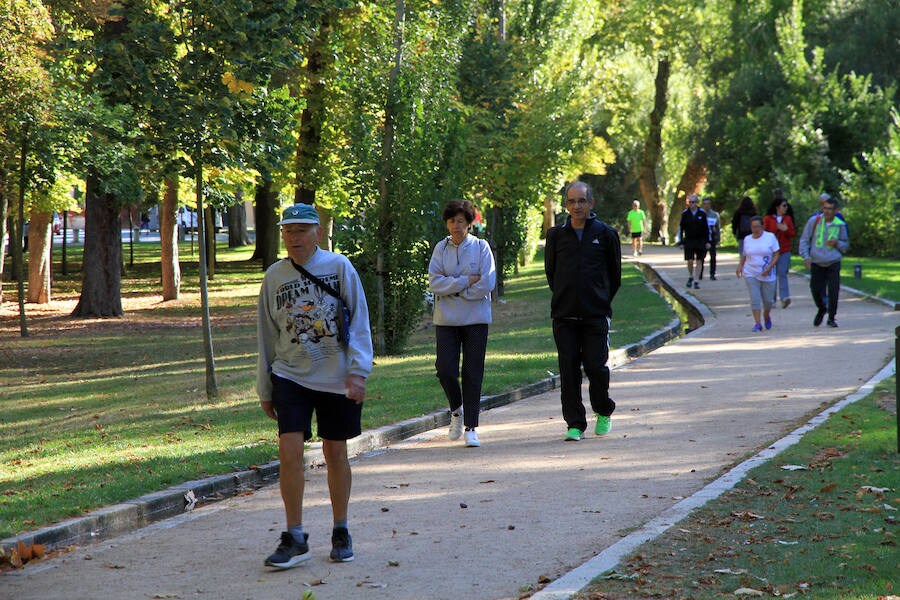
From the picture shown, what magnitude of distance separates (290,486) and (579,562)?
61.2 inches

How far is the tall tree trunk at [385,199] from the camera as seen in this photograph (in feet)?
57.4

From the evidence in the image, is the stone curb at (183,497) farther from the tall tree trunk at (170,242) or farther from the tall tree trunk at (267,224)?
the tall tree trunk at (267,224)

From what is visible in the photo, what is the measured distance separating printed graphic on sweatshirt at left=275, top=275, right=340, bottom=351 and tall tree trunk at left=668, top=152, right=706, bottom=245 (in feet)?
149

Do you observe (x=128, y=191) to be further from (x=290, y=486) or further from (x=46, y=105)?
(x=290, y=486)

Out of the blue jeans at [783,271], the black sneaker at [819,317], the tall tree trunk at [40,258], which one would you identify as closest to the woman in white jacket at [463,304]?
the black sneaker at [819,317]

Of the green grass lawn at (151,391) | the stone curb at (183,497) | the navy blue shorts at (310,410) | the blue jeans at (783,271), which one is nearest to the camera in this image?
the navy blue shorts at (310,410)

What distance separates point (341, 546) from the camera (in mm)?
6359

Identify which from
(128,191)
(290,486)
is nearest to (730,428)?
(290,486)

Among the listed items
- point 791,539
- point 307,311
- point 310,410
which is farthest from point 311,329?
point 791,539

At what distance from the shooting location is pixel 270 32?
12.8 meters

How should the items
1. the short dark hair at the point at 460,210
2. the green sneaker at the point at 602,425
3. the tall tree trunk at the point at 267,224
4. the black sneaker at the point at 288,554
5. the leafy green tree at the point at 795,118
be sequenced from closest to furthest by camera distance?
the black sneaker at the point at 288,554 < the short dark hair at the point at 460,210 < the green sneaker at the point at 602,425 < the tall tree trunk at the point at 267,224 < the leafy green tree at the point at 795,118

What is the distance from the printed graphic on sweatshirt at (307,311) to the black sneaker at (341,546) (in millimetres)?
1000

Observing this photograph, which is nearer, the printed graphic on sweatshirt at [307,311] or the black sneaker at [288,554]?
the black sneaker at [288,554]

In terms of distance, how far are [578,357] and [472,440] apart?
115 cm
